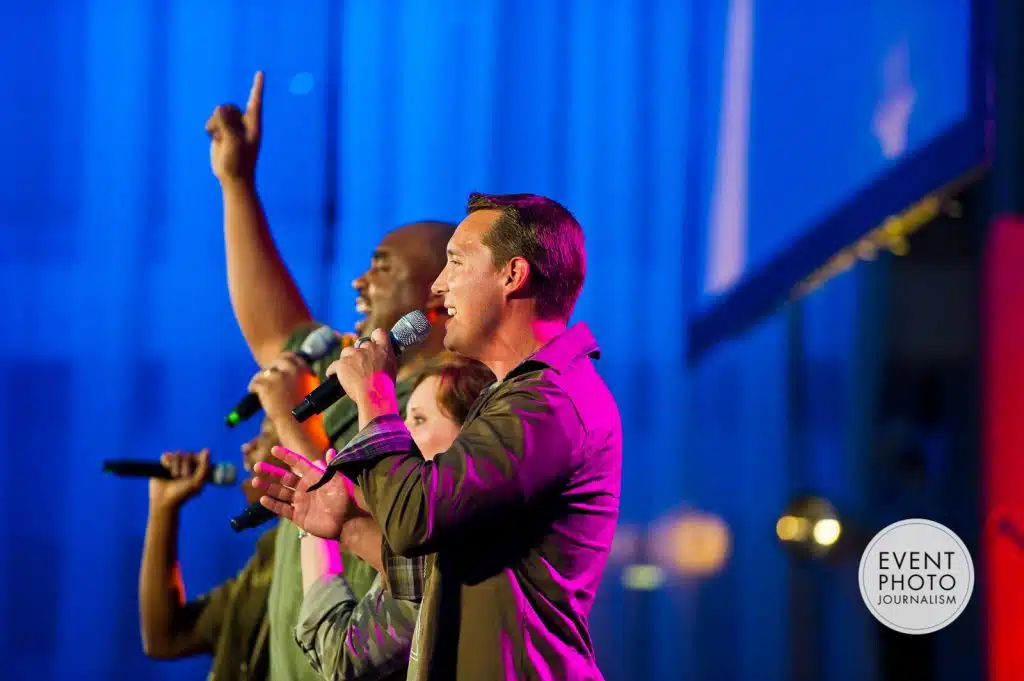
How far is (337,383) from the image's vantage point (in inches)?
59.6

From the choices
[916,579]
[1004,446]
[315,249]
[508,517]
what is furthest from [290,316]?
[1004,446]

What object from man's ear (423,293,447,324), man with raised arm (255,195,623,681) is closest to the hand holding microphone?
man's ear (423,293,447,324)

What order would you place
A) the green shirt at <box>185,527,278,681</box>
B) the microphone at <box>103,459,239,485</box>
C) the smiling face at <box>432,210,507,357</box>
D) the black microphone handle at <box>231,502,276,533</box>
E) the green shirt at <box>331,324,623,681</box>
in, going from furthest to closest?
the microphone at <box>103,459,239,485</box> → the green shirt at <box>185,527,278,681</box> → the black microphone handle at <box>231,502,276,533</box> → the smiling face at <box>432,210,507,357</box> → the green shirt at <box>331,324,623,681</box>

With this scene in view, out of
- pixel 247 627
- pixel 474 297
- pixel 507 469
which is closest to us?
pixel 507 469

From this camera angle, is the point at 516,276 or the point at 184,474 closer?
the point at 516,276

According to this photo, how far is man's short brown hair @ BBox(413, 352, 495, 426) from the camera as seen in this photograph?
1730 millimetres

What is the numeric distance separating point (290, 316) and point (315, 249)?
70 centimetres

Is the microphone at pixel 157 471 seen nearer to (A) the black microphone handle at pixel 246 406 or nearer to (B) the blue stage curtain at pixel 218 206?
(A) the black microphone handle at pixel 246 406

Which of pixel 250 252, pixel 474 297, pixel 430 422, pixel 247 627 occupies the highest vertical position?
pixel 250 252

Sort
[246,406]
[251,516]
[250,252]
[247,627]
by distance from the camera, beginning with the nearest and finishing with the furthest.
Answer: [251,516] → [246,406] → [247,627] → [250,252]

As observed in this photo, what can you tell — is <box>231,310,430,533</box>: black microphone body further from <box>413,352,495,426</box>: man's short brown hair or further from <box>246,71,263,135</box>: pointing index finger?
<box>246,71,263,135</box>: pointing index finger

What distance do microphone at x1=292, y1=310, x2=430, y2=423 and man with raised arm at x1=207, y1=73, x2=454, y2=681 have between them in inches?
6.7

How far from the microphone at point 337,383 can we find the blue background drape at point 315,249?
1.48m

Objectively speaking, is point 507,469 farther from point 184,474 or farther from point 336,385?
point 184,474
